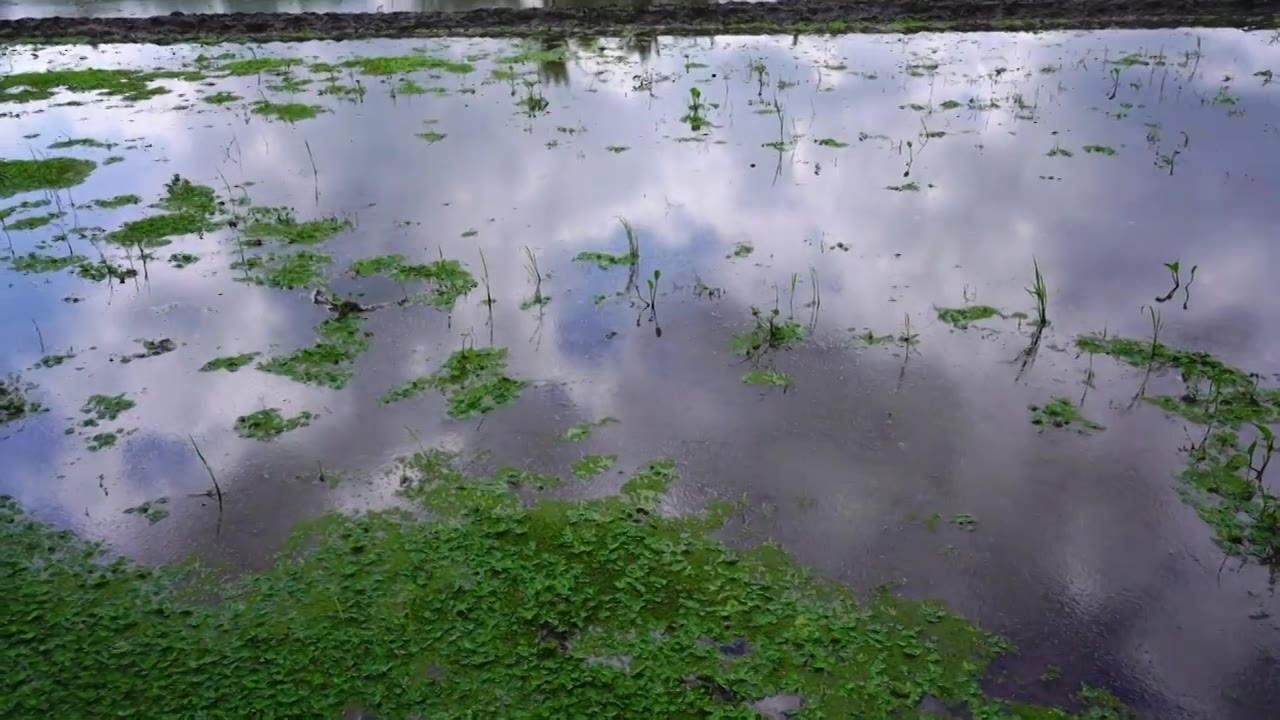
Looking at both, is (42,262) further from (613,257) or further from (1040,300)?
(1040,300)

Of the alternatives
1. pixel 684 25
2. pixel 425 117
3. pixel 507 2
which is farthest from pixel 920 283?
pixel 507 2

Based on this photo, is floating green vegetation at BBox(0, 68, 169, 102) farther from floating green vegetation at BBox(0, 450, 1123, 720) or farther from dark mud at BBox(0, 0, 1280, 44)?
floating green vegetation at BBox(0, 450, 1123, 720)

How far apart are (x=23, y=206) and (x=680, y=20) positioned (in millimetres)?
9052

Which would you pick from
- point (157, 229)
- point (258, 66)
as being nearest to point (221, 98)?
point (258, 66)

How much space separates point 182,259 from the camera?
6219 mm

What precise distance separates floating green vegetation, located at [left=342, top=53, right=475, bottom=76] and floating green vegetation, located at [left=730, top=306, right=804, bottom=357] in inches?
296

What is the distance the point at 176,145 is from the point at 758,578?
806 centimetres

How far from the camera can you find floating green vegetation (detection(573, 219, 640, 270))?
5938 mm

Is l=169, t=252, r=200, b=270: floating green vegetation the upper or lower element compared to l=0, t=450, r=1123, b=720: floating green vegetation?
upper

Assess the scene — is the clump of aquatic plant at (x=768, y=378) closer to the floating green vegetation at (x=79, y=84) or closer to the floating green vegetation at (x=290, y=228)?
the floating green vegetation at (x=290, y=228)

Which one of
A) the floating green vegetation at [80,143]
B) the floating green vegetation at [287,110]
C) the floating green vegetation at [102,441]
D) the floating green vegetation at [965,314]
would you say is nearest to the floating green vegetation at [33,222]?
the floating green vegetation at [80,143]

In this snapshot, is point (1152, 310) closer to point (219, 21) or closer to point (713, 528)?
point (713, 528)

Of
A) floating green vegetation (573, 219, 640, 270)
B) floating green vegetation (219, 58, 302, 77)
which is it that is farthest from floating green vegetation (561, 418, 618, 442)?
floating green vegetation (219, 58, 302, 77)

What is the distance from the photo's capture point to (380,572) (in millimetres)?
3441
